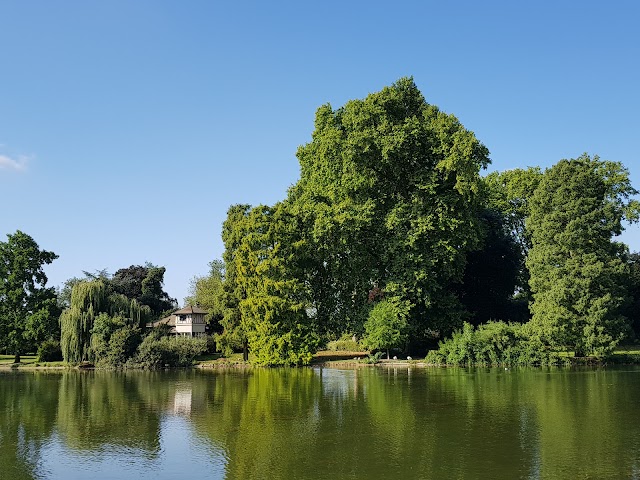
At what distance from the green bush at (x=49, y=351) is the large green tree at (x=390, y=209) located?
24.6m

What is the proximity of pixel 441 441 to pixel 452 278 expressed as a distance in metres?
35.1

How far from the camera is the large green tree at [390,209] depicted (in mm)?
44188

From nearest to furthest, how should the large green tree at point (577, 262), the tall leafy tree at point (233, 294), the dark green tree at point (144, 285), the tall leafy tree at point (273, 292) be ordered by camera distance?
1. the large green tree at point (577, 262)
2. the tall leafy tree at point (273, 292)
3. the tall leafy tree at point (233, 294)
4. the dark green tree at point (144, 285)

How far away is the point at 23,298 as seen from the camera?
55.2 metres

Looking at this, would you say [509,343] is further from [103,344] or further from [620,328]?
[103,344]

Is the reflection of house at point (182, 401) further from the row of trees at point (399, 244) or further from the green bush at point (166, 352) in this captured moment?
the green bush at point (166, 352)

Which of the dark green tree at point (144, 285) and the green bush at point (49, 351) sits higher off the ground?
the dark green tree at point (144, 285)

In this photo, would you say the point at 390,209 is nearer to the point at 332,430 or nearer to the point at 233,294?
the point at 233,294

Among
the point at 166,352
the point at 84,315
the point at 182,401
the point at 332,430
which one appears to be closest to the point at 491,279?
the point at 166,352

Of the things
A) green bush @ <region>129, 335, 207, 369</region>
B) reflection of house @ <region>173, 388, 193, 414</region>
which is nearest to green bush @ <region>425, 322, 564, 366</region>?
reflection of house @ <region>173, 388, 193, 414</region>

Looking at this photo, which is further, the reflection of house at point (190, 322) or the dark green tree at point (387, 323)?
the reflection of house at point (190, 322)

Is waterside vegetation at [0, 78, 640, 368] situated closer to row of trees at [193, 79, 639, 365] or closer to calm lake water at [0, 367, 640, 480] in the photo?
row of trees at [193, 79, 639, 365]

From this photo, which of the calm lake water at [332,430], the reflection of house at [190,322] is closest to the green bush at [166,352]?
the reflection of house at [190,322]

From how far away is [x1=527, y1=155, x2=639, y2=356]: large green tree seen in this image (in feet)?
128
